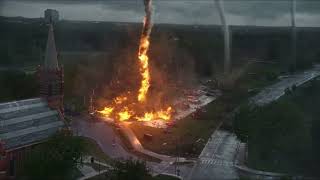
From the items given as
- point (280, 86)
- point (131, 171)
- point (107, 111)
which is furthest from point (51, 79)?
point (280, 86)

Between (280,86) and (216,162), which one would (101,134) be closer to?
(216,162)

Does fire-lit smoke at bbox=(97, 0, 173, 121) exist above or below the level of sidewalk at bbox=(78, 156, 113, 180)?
above

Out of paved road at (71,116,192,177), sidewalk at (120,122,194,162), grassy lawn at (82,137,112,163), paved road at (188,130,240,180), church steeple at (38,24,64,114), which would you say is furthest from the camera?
church steeple at (38,24,64,114)

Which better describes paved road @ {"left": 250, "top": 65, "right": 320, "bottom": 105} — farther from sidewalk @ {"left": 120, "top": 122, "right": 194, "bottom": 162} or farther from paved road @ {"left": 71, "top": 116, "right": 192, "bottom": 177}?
paved road @ {"left": 71, "top": 116, "right": 192, "bottom": 177}

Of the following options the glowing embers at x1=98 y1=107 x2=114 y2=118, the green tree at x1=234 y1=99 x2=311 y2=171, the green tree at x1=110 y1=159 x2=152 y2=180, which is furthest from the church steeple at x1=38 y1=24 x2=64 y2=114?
the green tree at x1=234 y1=99 x2=311 y2=171

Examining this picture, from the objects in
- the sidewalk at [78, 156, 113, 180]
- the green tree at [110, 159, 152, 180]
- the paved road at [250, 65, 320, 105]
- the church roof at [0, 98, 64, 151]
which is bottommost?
the sidewalk at [78, 156, 113, 180]

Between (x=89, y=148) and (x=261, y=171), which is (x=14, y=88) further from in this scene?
(x=261, y=171)

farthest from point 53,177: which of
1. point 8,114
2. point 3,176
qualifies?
point 8,114
